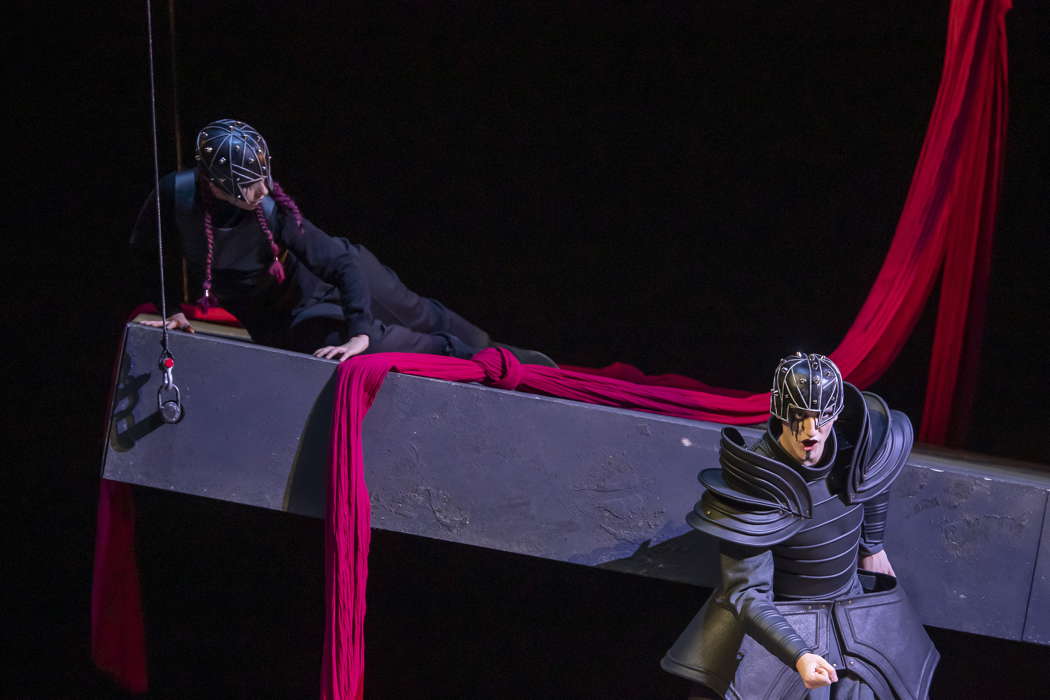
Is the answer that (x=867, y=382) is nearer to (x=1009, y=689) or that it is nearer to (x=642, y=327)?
(x=642, y=327)

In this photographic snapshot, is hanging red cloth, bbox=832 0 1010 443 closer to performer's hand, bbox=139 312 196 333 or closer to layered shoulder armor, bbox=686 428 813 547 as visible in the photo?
layered shoulder armor, bbox=686 428 813 547

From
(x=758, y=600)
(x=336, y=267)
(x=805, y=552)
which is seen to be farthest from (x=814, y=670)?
(x=336, y=267)

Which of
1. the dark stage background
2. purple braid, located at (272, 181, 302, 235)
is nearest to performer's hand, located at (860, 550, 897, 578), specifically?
the dark stage background

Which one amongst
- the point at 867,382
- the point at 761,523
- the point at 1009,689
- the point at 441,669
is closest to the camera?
the point at 761,523

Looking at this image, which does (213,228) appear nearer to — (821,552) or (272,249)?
(272,249)

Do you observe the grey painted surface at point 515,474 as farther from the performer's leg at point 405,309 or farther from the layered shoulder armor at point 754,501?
the performer's leg at point 405,309

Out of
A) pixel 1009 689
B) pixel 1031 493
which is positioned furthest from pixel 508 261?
pixel 1009 689

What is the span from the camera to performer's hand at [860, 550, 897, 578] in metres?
2.60

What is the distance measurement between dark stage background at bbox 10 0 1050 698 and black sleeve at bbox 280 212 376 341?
2.72 ft

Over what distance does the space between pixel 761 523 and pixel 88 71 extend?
2665 millimetres

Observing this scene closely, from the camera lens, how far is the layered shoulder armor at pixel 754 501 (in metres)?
2.36

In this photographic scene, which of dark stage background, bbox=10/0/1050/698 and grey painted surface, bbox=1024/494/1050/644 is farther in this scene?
dark stage background, bbox=10/0/1050/698

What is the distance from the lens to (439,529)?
9.39 feet

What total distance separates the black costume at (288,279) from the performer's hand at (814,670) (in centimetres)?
138
